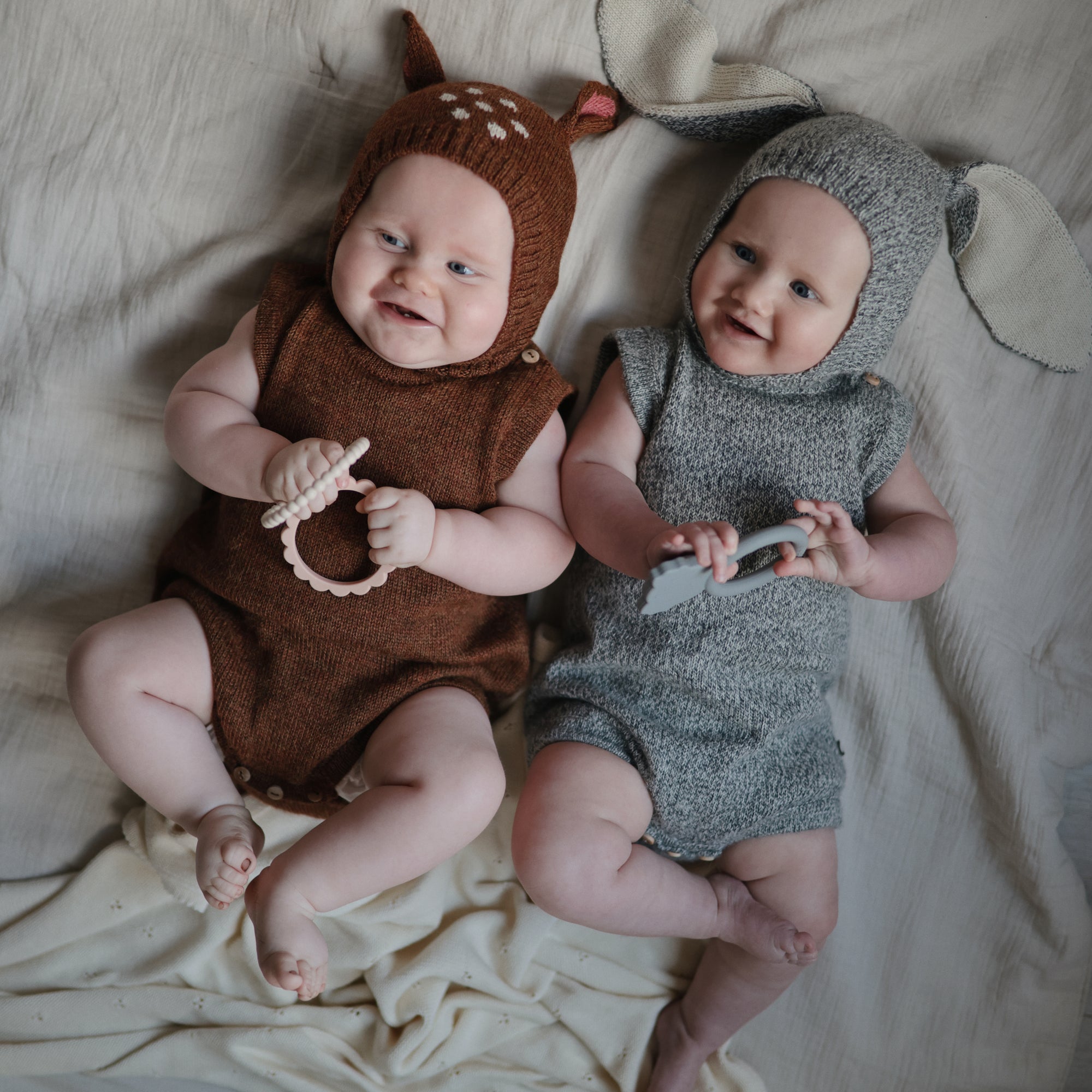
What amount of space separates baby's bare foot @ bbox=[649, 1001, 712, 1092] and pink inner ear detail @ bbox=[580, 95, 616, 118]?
3.99 ft

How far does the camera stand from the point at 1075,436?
1.21m

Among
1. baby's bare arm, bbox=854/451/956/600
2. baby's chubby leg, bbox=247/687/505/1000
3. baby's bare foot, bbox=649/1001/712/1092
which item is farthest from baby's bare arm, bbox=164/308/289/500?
baby's bare foot, bbox=649/1001/712/1092

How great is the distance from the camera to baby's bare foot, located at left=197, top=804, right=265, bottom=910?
945 millimetres

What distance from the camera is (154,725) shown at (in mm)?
1019

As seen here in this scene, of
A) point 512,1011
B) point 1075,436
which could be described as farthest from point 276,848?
point 1075,436

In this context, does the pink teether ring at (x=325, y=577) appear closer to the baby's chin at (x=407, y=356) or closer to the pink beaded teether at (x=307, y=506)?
the pink beaded teether at (x=307, y=506)

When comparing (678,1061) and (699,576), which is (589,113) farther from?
(678,1061)

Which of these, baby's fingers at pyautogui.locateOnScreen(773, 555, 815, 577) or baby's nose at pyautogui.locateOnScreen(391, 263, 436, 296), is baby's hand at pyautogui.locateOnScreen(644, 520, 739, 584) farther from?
baby's nose at pyautogui.locateOnScreen(391, 263, 436, 296)

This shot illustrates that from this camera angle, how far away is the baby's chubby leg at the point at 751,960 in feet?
3.74

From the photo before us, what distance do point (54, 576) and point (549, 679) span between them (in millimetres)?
714

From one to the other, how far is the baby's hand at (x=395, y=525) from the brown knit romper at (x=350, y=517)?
0.10 meters

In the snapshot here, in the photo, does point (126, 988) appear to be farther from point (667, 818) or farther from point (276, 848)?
point (667, 818)

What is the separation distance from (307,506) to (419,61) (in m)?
0.60

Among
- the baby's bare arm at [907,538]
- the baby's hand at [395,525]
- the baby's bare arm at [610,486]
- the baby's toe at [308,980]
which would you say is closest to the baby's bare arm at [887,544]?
the baby's bare arm at [907,538]
